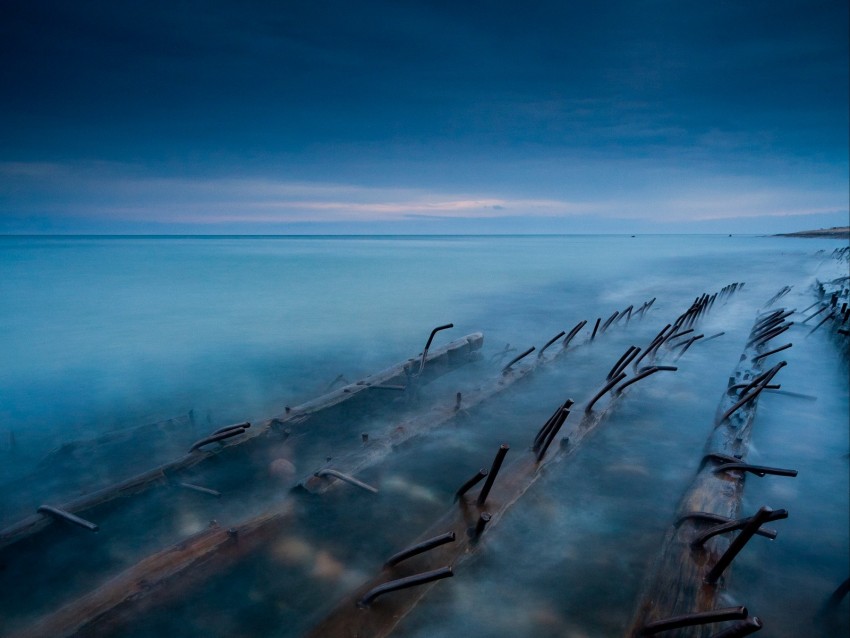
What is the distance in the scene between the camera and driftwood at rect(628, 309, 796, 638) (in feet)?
9.20

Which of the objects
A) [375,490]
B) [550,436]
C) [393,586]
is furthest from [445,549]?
[550,436]

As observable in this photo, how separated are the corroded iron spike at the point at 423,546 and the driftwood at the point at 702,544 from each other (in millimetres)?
1235

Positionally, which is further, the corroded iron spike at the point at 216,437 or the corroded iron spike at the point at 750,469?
the corroded iron spike at the point at 216,437

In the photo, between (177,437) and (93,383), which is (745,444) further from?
(93,383)

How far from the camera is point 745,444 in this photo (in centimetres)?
530

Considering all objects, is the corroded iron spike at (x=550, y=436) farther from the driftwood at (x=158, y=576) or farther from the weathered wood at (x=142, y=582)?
the weathered wood at (x=142, y=582)

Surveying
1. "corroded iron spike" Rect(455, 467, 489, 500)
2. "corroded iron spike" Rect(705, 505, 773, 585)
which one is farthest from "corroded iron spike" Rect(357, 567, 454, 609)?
"corroded iron spike" Rect(705, 505, 773, 585)

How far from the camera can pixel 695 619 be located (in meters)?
2.46

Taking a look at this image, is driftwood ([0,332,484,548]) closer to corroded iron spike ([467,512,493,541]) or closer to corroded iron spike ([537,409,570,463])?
corroded iron spike ([467,512,493,541])

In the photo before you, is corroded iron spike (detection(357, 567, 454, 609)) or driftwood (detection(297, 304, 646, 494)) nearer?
corroded iron spike (detection(357, 567, 454, 609))

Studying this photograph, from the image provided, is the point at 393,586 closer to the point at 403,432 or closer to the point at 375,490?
the point at 375,490

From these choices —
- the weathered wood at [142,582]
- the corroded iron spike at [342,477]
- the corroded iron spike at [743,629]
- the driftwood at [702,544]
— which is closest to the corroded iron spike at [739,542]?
the driftwood at [702,544]

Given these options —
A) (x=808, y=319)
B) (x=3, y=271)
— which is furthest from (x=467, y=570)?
(x=3, y=271)

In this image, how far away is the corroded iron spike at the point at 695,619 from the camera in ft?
7.61
